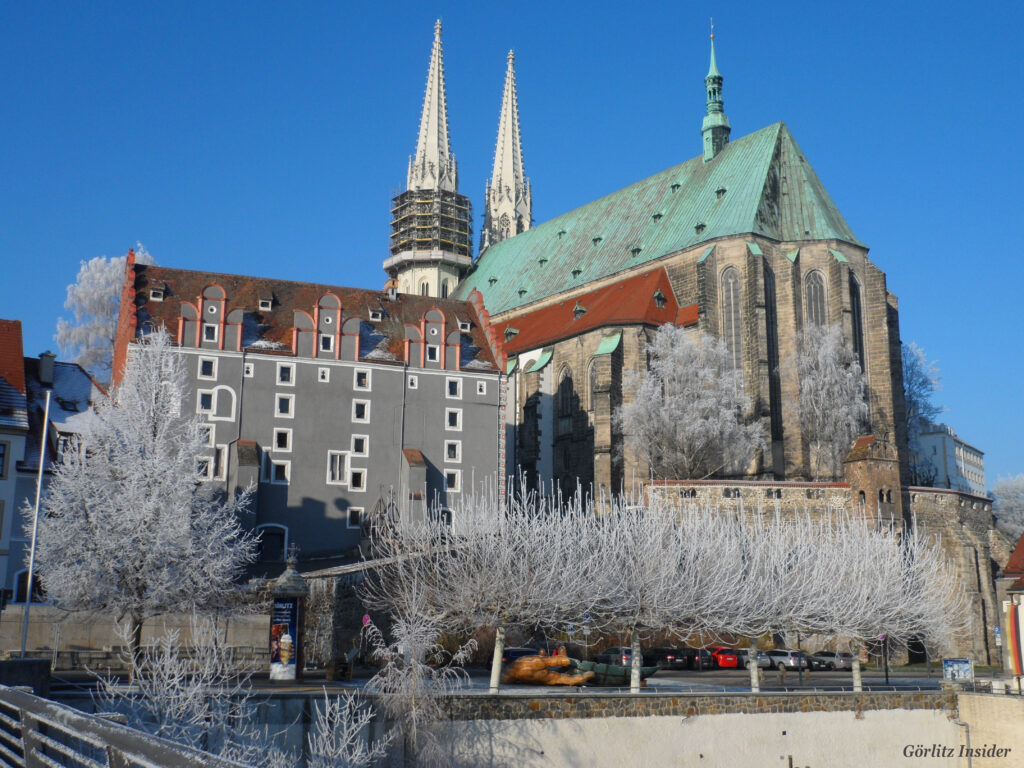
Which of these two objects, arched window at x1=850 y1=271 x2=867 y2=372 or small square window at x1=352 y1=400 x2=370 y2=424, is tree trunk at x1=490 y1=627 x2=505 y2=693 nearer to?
small square window at x1=352 y1=400 x2=370 y2=424

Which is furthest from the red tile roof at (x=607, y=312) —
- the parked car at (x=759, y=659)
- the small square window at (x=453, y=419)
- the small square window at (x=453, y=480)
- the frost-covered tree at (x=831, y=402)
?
the parked car at (x=759, y=659)

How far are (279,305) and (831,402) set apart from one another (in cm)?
3047

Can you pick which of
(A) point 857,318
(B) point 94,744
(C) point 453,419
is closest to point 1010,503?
(A) point 857,318

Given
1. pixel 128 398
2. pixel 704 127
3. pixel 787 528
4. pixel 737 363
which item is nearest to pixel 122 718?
pixel 128 398

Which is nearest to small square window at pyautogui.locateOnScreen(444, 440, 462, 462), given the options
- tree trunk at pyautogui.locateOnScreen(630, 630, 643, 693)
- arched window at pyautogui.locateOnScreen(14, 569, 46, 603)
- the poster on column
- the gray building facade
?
the gray building facade

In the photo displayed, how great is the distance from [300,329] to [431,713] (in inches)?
1114

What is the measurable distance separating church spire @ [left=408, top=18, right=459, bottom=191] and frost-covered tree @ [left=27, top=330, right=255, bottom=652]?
68351 mm

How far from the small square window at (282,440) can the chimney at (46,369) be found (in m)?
9.60

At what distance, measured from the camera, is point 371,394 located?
50062 mm

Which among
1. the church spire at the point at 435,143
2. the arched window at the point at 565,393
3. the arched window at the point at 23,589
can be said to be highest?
the church spire at the point at 435,143

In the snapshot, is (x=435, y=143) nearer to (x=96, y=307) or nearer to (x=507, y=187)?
(x=507, y=187)

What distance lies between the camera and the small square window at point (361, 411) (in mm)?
49625

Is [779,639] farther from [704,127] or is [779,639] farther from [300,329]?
[704,127]

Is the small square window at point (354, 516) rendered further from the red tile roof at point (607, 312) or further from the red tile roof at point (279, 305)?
the red tile roof at point (607, 312)
